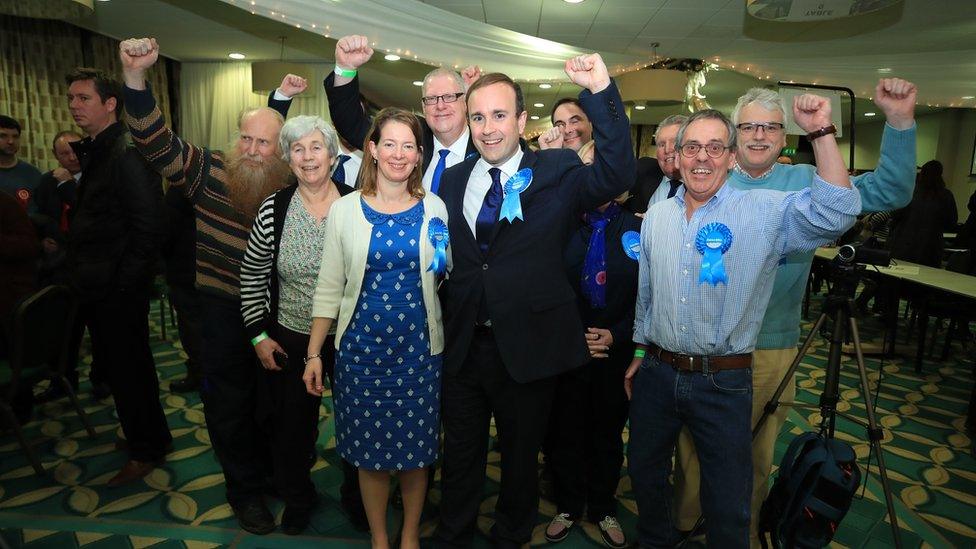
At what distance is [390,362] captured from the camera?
6.24 feet

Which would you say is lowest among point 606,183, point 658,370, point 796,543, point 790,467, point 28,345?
point 796,543

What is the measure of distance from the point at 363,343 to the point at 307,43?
641cm

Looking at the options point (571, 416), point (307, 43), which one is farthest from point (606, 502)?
point (307, 43)

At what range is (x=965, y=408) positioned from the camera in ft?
13.3

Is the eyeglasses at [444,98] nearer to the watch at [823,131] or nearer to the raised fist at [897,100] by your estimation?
the watch at [823,131]

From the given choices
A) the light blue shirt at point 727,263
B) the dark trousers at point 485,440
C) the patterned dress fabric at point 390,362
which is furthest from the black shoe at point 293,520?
the light blue shirt at point 727,263

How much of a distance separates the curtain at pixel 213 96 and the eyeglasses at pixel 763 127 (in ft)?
25.7

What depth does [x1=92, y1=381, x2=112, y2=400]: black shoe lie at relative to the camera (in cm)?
368

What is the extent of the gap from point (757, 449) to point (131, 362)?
2761 mm

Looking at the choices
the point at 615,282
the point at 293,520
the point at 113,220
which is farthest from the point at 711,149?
the point at 113,220

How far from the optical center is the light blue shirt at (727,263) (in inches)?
63.5

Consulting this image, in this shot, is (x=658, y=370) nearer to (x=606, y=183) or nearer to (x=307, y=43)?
(x=606, y=183)

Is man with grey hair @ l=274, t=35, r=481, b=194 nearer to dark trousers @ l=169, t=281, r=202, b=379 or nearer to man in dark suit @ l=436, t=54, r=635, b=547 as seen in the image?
man in dark suit @ l=436, t=54, r=635, b=547

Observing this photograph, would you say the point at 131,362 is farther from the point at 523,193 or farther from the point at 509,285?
the point at 523,193
